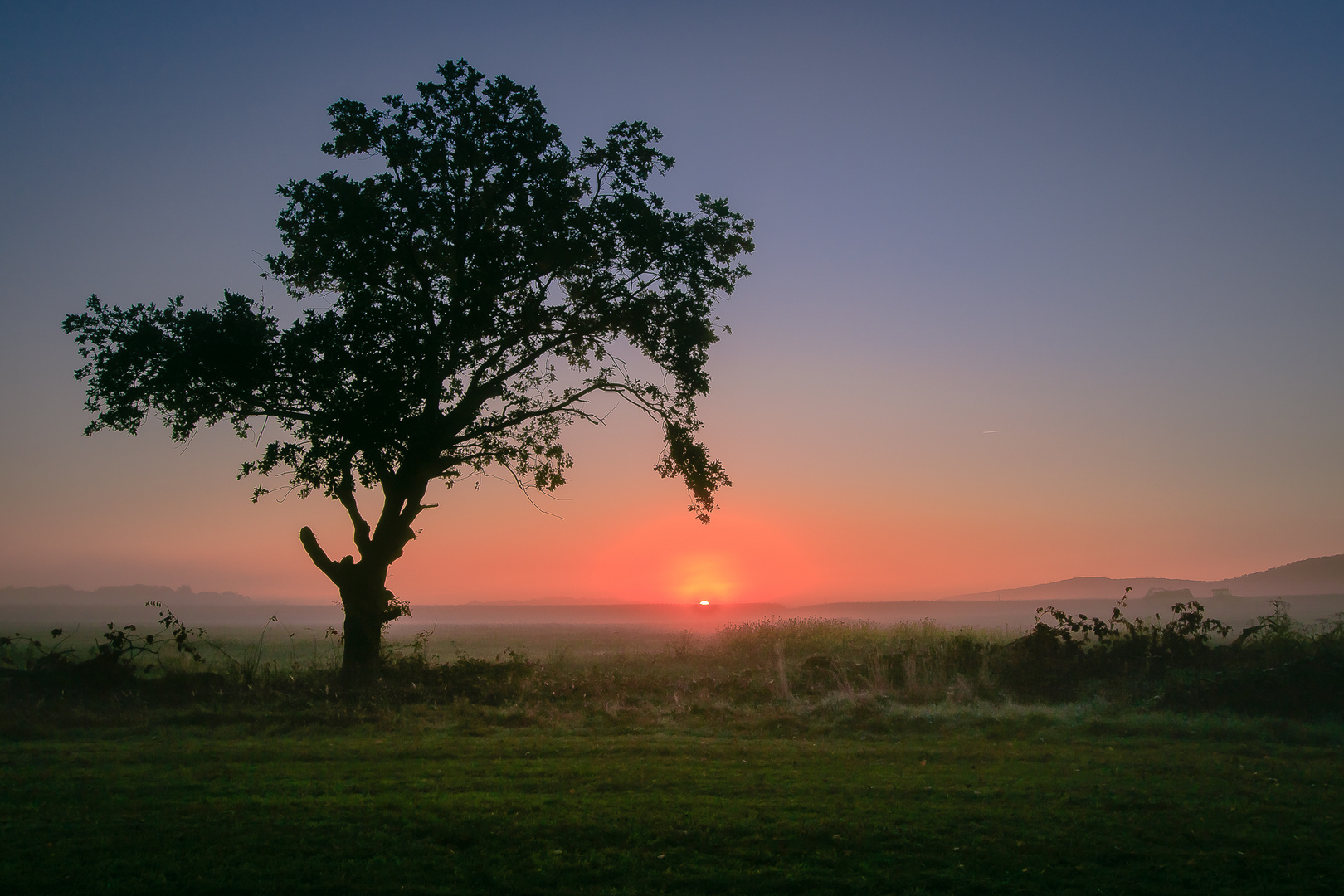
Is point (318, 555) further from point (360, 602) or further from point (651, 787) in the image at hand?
point (651, 787)

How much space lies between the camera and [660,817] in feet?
24.0

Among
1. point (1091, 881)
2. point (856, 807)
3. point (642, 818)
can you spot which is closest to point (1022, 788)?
point (856, 807)

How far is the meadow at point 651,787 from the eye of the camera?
5926 millimetres

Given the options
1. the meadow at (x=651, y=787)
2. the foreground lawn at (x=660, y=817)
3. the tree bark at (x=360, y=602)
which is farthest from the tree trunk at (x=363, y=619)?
the foreground lawn at (x=660, y=817)

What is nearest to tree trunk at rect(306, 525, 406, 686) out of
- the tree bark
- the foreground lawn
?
the tree bark

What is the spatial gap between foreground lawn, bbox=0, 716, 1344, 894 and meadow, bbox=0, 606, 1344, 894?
0.11 ft

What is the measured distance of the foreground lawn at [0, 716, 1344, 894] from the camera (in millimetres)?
5797

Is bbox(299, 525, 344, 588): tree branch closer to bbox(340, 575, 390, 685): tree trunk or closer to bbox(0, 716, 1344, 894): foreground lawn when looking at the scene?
bbox(340, 575, 390, 685): tree trunk

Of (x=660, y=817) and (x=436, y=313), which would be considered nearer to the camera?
(x=660, y=817)

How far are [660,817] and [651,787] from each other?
4.27 feet

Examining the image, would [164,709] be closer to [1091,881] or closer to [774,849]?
[774,849]

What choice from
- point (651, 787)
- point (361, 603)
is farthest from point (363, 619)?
point (651, 787)

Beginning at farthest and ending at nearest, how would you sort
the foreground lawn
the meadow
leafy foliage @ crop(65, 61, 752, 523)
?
leafy foliage @ crop(65, 61, 752, 523) → the meadow → the foreground lawn

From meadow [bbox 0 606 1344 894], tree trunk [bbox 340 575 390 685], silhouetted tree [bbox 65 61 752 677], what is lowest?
meadow [bbox 0 606 1344 894]
